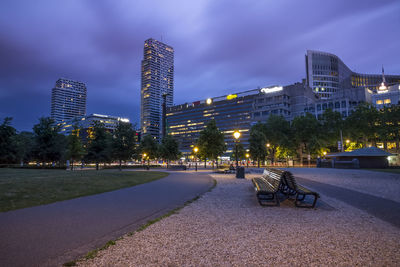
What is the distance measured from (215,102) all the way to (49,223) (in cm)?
15810

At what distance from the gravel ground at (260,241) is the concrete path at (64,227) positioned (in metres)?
0.68

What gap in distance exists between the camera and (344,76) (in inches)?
5458

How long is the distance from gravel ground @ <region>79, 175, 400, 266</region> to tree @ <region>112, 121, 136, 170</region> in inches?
1218

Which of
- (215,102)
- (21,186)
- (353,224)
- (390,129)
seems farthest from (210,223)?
(215,102)

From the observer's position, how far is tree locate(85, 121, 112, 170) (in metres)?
33.8

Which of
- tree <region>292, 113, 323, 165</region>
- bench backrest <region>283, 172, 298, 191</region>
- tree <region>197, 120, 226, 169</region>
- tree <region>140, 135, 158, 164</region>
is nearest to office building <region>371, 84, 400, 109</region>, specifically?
tree <region>292, 113, 323, 165</region>

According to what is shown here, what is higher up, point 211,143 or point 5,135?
point 5,135

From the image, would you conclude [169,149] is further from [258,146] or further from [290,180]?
[290,180]

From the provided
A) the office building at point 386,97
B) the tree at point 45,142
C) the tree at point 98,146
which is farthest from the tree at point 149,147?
the office building at point 386,97

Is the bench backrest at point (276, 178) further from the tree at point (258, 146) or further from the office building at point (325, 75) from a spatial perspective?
the office building at point (325, 75)

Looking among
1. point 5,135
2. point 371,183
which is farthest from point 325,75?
point 5,135

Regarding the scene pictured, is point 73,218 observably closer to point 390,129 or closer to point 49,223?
point 49,223

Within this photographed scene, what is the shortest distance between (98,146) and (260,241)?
3392cm

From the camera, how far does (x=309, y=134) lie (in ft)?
197
